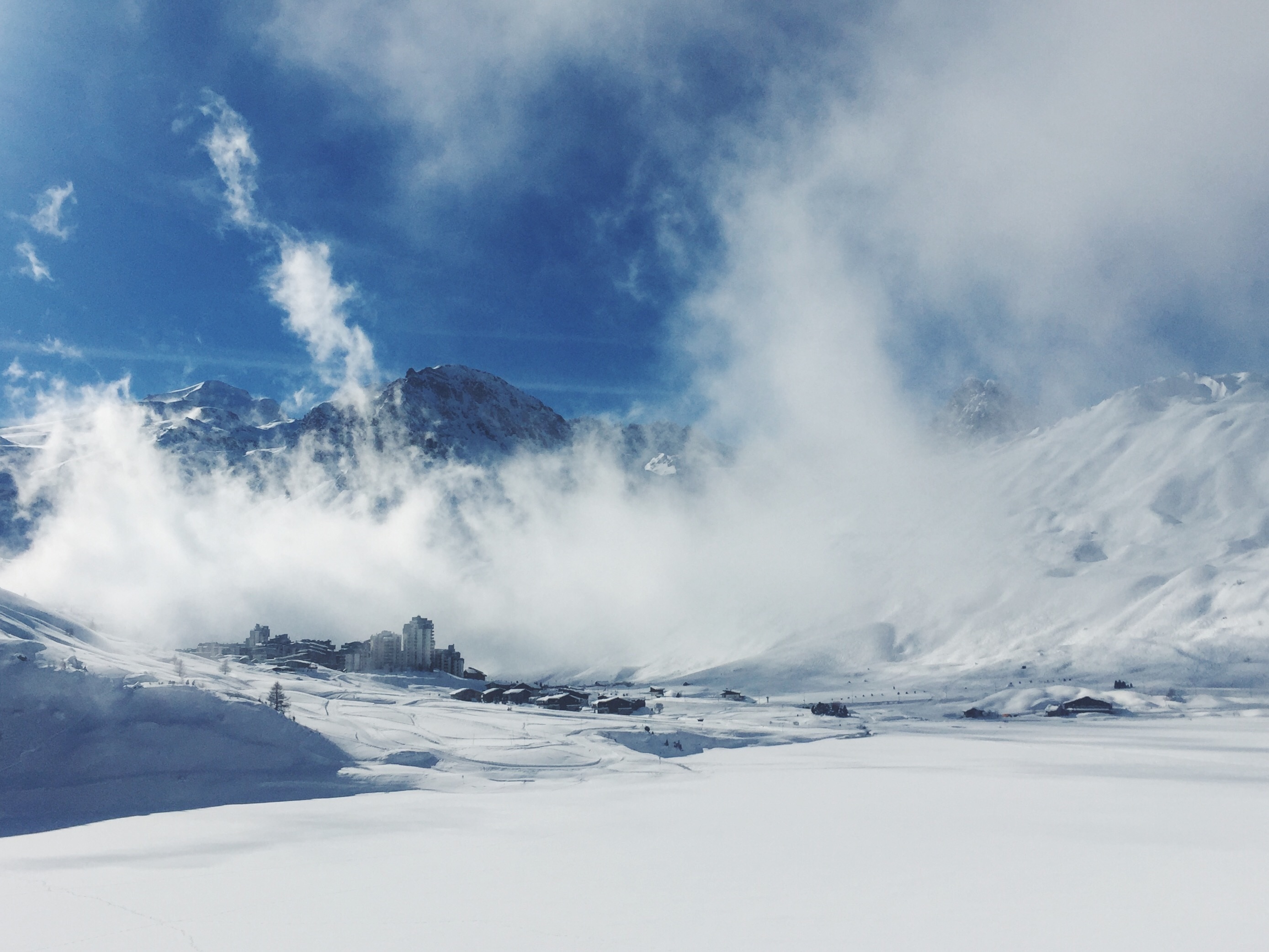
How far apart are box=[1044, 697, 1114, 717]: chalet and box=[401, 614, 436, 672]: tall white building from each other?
376 feet

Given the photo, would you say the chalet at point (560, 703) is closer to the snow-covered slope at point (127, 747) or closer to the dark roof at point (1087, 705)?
the snow-covered slope at point (127, 747)

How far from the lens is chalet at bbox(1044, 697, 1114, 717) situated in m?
84.5

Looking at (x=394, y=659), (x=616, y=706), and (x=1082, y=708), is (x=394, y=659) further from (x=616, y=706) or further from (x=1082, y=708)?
(x=1082, y=708)

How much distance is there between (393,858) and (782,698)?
108501 millimetres

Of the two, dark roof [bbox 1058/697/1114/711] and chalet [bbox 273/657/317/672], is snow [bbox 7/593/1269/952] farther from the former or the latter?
chalet [bbox 273/657/317/672]

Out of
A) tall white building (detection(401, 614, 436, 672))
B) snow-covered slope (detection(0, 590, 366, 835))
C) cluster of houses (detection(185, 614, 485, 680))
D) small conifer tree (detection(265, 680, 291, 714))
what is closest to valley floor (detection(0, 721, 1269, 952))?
snow-covered slope (detection(0, 590, 366, 835))

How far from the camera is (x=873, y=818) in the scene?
71.3 feet

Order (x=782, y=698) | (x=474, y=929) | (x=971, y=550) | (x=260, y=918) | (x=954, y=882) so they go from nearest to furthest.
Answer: (x=474, y=929)
(x=260, y=918)
(x=954, y=882)
(x=782, y=698)
(x=971, y=550)

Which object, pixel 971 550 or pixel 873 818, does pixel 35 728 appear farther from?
pixel 971 550

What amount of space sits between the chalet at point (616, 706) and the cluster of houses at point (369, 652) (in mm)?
63234

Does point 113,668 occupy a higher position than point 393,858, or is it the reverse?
point 113,668

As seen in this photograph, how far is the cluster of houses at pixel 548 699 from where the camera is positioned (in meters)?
85.8

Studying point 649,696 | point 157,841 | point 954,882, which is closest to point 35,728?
point 157,841

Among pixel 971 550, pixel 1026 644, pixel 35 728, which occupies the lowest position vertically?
pixel 35 728
